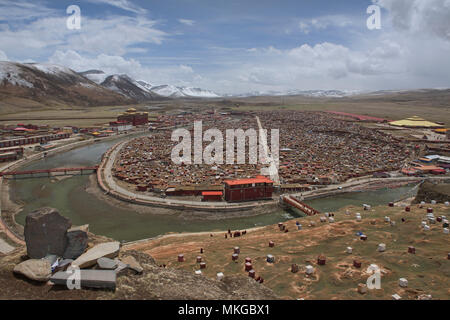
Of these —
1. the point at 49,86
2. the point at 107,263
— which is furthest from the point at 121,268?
the point at 49,86

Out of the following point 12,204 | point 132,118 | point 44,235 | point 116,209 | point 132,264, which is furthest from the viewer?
point 132,118

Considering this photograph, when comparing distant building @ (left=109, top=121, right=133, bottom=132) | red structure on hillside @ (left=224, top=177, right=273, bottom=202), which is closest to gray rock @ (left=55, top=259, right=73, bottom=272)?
red structure on hillside @ (left=224, top=177, right=273, bottom=202)

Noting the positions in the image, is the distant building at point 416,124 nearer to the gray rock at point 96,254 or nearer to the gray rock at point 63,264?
the gray rock at point 96,254

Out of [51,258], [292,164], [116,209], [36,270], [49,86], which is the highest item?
[49,86]

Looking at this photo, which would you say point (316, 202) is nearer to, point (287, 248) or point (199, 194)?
point (199, 194)

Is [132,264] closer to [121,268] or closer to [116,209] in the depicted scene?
[121,268]

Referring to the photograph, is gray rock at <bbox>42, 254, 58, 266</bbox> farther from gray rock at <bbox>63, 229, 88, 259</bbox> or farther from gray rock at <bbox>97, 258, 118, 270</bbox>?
gray rock at <bbox>97, 258, 118, 270</bbox>

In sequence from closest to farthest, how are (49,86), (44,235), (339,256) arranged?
(44,235)
(339,256)
(49,86)
